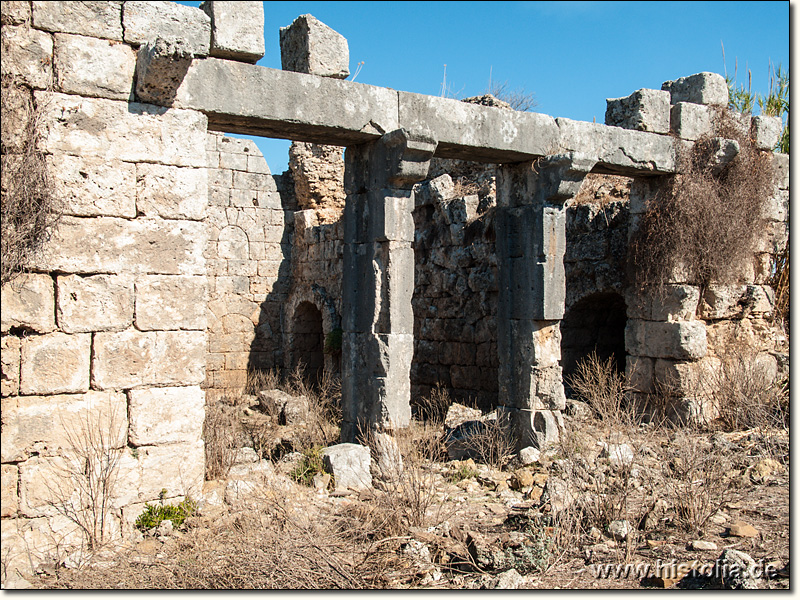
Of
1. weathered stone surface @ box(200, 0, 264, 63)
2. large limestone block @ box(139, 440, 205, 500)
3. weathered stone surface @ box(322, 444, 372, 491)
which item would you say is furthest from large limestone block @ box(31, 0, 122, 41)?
weathered stone surface @ box(322, 444, 372, 491)

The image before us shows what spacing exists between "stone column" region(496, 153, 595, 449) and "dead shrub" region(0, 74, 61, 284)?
4.33m

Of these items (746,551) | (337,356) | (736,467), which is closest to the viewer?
(746,551)

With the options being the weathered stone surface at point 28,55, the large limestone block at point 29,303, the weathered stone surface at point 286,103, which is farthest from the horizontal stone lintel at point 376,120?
the large limestone block at point 29,303

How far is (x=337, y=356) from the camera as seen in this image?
11.4 m

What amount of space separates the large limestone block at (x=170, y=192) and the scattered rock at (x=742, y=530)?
4.31m

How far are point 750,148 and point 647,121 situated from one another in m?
1.71

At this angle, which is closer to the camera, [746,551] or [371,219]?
[746,551]

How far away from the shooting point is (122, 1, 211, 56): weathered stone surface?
520cm

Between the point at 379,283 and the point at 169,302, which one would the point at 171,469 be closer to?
the point at 169,302

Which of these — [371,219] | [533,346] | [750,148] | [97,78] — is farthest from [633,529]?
[750,148]

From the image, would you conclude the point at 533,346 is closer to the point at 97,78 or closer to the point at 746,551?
the point at 746,551

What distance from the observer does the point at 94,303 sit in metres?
5.07

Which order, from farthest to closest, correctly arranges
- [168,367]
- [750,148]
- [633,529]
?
[750,148]
[168,367]
[633,529]

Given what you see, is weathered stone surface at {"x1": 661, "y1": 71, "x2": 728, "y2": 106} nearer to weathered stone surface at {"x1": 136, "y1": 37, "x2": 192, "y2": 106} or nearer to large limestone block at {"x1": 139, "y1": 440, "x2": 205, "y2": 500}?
weathered stone surface at {"x1": 136, "y1": 37, "x2": 192, "y2": 106}
